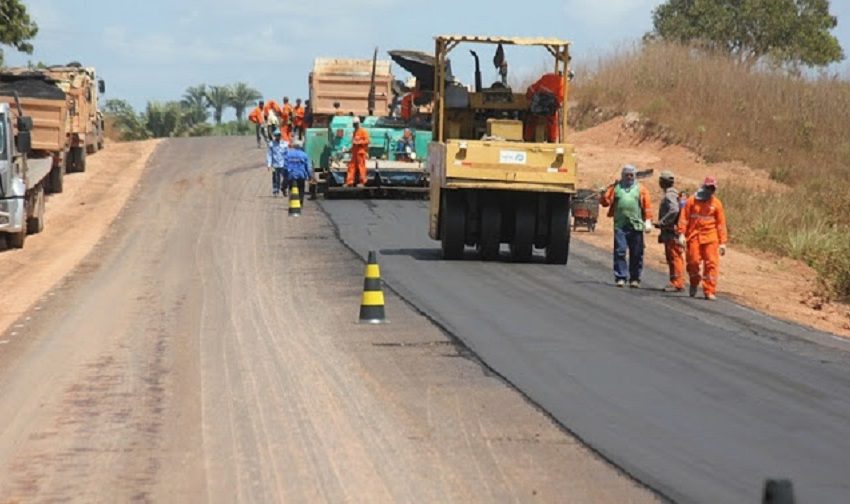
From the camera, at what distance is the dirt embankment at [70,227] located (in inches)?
844

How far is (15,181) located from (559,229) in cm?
972

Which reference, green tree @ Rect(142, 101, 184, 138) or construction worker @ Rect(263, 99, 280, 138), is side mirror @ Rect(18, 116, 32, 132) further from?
green tree @ Rect(142, 101, 184, 138)

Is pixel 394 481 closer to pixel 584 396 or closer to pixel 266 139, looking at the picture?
pixel 584 396

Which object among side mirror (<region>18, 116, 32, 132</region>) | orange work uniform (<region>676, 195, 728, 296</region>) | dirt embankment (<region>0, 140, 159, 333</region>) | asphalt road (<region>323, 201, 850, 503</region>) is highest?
side mirror (<region>18, 116, 32, 132</region>)

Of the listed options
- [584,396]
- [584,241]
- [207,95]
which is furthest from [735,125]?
[207,95]

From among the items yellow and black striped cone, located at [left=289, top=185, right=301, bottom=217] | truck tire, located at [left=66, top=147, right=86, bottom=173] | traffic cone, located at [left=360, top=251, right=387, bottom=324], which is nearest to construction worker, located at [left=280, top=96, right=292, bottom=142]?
truck tire, located at [left=66, top=147, right=86, bottom=173]

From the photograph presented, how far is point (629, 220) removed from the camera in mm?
20828

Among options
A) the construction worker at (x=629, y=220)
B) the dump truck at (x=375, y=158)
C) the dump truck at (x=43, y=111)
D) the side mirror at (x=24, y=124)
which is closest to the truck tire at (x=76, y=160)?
the dump truck at (x=43, y=111)

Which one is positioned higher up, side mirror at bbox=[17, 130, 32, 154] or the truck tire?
side mirror at bbox=[17, 130, 32, 154]

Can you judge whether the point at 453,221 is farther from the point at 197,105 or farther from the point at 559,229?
the point at 197,105

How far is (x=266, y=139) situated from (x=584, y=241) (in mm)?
23950

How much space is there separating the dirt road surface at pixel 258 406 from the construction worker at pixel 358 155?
13.3 metres

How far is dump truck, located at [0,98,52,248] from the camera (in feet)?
87.0

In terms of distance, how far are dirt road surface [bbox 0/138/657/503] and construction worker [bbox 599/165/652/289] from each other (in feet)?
11.7
